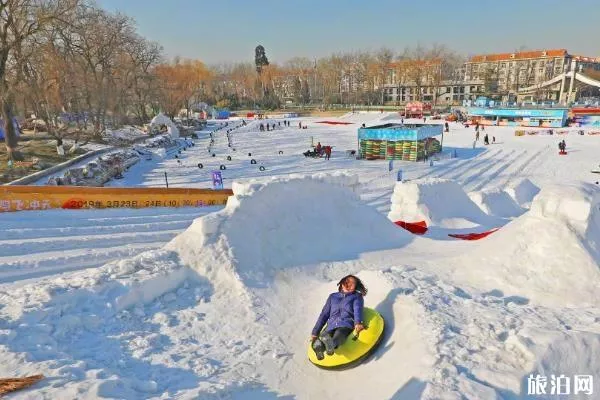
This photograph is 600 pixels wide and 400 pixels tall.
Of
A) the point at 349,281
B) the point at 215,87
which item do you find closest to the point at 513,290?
the point at 349,281

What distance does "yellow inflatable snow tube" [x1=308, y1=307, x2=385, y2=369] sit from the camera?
5.86 metres

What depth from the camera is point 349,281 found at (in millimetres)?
6609

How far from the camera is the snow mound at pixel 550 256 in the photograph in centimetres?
699

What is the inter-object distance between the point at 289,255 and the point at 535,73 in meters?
124

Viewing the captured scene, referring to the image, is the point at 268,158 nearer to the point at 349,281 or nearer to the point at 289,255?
the point at 289,255

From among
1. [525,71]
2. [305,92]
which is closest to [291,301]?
[305,92]

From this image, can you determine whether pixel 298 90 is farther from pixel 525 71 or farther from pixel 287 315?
pixel 287 315

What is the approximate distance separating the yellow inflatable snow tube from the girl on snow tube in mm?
78

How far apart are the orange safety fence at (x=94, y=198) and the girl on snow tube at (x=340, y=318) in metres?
11.9

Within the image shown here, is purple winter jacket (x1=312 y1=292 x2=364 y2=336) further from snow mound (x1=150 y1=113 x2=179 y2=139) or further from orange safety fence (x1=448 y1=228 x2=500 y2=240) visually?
snow mound (x1=150 y1=113 x2=179 y2=139)

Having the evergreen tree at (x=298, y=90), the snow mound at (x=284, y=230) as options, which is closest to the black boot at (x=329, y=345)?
the snow mound at (x=284, y=230)

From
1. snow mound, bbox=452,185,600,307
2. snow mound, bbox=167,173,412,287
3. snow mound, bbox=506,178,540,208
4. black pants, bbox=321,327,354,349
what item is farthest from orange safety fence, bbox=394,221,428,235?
black pants, bbox=321,327,354,349

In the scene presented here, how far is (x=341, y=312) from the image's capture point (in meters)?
6.36

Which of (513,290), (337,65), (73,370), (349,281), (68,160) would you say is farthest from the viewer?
(337,65)
